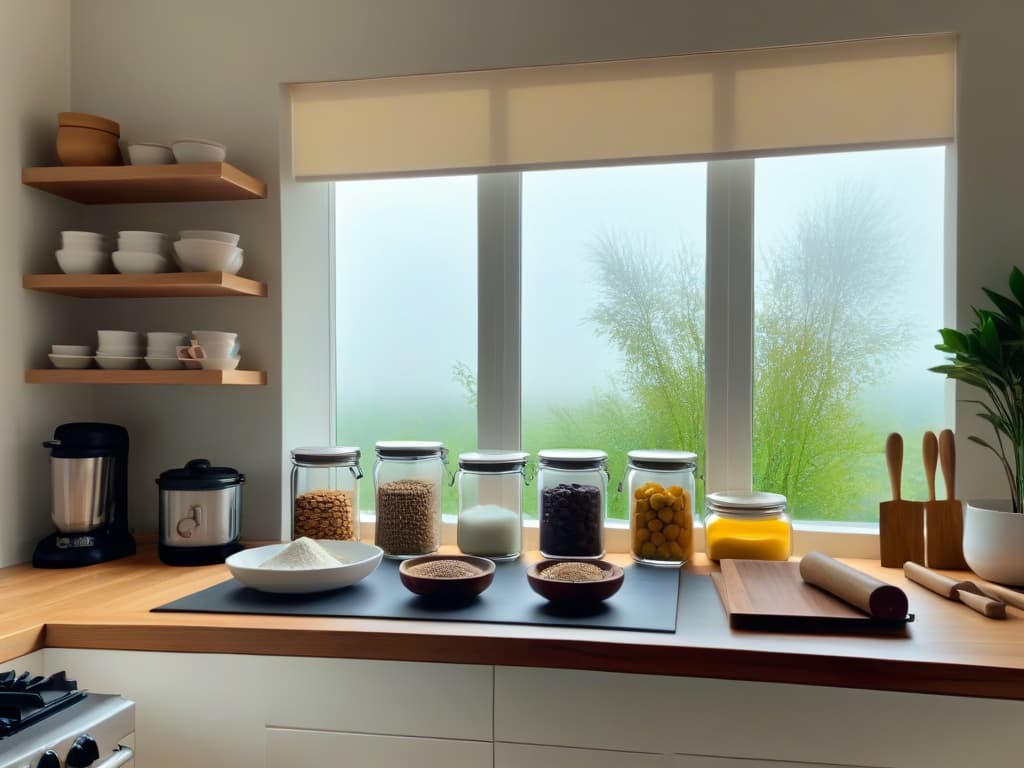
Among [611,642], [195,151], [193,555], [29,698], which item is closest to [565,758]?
[611,642]

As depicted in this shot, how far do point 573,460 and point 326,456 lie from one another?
1.94 feet

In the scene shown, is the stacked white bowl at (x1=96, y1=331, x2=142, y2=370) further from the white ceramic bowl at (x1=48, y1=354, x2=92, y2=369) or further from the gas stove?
the gas stove

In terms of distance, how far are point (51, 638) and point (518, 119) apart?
58.8 inches

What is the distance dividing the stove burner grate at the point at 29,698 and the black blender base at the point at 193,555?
0.61 meters

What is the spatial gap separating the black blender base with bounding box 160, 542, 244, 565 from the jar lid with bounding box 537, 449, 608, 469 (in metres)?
0.79

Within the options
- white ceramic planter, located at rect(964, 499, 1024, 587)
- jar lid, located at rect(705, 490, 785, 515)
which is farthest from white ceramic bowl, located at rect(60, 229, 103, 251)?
white ceramic planter, located at rect(964, 499, 1024, 587)

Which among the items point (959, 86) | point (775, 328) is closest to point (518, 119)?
point (775, 328)

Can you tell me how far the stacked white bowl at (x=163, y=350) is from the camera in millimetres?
1861

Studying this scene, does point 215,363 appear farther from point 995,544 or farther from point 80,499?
point 995,544

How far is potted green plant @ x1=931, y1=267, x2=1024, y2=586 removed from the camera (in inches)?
58.7

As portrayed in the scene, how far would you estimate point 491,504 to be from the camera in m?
1.85

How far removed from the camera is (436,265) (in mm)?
2131

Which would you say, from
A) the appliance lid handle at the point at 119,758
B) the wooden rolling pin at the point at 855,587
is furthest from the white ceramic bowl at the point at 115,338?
the wooden rolling pin at the point at 855,587

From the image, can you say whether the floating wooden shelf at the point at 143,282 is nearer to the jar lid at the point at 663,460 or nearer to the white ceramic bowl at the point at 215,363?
the white ceramic bowl at the point at 215,363
